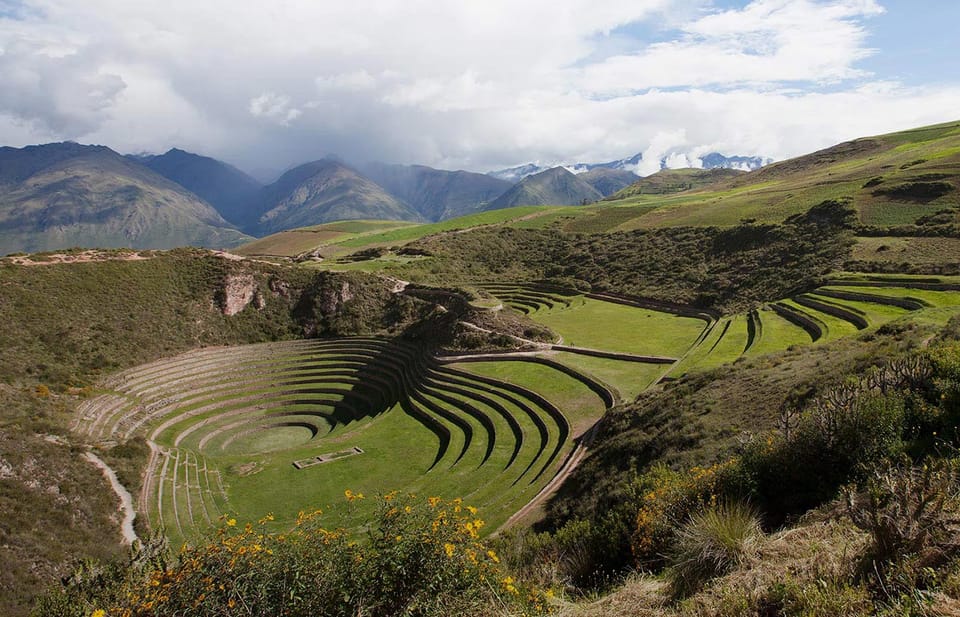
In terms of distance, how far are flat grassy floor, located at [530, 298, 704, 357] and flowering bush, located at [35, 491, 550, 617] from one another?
3229 cm

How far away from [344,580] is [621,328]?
139 feet

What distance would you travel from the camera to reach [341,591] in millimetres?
6641

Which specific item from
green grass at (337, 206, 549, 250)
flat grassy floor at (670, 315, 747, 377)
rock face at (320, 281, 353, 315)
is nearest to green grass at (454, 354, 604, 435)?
flat grassy floor at (670, 315, 747, 377)

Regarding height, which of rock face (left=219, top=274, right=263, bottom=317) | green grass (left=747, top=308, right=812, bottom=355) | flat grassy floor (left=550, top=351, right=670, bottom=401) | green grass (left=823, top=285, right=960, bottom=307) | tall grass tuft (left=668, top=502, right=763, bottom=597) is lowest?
flat grassy floor (left=550, top=351, right=670, bottom=401)

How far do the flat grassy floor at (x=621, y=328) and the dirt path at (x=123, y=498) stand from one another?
30.6 metres

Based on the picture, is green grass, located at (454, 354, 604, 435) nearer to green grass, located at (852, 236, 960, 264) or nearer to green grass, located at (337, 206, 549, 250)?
green grass, located at (852, 236, 960, 264)

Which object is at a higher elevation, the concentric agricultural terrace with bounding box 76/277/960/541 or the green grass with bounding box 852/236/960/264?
the green grass with bounding box 852/236/960/264

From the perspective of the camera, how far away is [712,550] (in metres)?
7.05

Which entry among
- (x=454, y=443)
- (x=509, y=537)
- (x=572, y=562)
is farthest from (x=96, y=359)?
(x=572, y=562)

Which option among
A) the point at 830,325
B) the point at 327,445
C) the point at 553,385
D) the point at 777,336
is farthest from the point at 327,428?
the point at 830,325

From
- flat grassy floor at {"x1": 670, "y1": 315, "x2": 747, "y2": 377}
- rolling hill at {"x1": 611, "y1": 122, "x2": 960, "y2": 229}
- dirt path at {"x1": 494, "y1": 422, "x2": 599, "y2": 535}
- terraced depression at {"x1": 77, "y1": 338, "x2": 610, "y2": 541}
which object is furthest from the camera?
rolling hill at {"x1": 611, "y1": 122, "x2": 960, "y2": 229}

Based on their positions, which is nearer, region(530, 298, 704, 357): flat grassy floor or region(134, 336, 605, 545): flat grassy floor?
region(134, 336, 605, 545): flat grassy floor

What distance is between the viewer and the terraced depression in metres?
24.5

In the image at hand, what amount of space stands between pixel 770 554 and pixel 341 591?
6140mm
